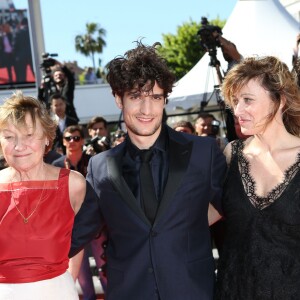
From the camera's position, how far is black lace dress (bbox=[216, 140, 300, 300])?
2.73m

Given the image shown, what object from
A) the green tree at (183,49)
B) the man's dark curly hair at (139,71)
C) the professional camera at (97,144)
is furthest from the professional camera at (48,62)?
the green tree at (183,49)

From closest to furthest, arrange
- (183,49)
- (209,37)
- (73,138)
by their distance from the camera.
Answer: (73,138), (209,37), (183,49)

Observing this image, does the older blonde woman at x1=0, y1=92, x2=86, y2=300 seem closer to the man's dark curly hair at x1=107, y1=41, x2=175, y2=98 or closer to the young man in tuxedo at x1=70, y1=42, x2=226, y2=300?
the young man in tuxedo at x1=70, y1=42, x2=226, y2=300

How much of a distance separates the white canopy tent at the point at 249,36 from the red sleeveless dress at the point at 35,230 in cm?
683

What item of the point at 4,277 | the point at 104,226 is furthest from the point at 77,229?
the point at 4,277

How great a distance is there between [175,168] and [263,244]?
0.59m

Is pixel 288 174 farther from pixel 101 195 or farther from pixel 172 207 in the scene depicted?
pixel 101 195

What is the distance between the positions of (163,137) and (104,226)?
25.5 inches

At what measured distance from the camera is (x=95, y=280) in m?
5.82

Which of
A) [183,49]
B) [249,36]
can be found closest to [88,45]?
[183,49]

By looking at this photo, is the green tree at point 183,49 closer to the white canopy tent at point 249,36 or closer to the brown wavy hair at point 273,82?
the white canopy tent at point 249,36

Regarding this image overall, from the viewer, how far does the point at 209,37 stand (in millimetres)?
6523

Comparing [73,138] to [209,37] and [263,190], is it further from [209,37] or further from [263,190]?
[263,190]

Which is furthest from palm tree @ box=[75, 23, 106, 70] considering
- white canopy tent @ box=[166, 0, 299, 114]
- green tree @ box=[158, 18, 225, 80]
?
white canopy tent @ box=[166, 0, 299, 114]
